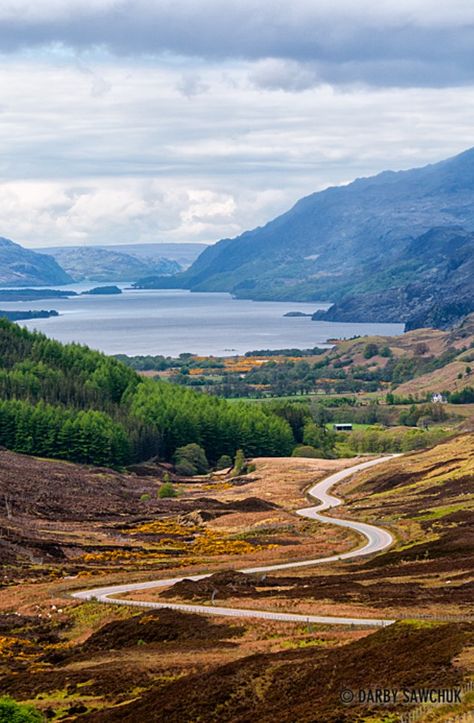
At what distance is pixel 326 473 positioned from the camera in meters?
167

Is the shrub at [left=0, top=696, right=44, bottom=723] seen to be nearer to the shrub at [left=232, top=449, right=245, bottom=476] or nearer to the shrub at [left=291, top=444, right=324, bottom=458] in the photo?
the shrub at [left=232, top=449, right=245, bottom=476]

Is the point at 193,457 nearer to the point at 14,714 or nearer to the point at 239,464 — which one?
the point at 239,464

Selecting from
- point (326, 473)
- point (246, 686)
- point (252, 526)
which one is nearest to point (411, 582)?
point (246, 686)

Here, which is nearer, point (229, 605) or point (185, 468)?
point (229, 605)

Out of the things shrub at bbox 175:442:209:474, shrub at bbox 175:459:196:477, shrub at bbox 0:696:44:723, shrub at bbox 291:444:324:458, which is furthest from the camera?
shrub at bbox 291:444:324:458

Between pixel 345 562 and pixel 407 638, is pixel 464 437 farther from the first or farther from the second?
pixel 407 638

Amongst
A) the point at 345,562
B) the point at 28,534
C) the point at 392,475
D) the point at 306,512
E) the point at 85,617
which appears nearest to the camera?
the point at 85,617

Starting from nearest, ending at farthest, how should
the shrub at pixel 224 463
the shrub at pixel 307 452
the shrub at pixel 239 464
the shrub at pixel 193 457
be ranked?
the shrub at pixel 239 464, the shrub at pixel 193 457, the shrub at pixel 224 463, the shrub at pixel 307 452

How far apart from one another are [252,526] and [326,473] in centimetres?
5298

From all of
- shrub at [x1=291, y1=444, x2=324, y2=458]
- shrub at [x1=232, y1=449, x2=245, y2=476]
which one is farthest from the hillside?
shrub at [x1=291, y1=444, x2=324, y2=458]

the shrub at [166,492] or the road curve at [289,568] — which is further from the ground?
the road curve at [289,568]

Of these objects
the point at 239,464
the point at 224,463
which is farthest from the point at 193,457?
the point at 239,464

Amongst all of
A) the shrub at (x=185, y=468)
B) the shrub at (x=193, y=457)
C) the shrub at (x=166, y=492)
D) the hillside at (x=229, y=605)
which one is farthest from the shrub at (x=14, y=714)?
the shrub at (x=193, y=457)

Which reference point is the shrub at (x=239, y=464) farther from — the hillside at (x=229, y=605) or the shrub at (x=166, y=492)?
the hillside at (x=229, y=605)
